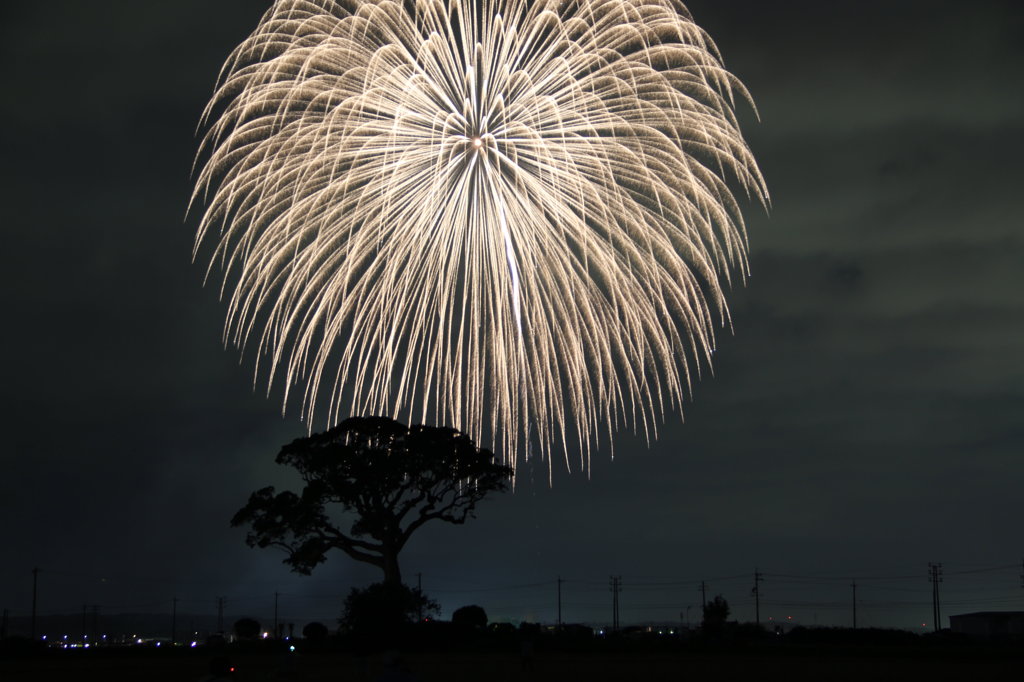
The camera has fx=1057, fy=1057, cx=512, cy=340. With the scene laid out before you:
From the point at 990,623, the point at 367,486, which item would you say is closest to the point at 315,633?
the point at 367,486

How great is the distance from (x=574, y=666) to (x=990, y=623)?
5996cm

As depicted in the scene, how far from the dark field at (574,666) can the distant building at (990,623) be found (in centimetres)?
3808

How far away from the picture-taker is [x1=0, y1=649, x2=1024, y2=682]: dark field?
1389 inches

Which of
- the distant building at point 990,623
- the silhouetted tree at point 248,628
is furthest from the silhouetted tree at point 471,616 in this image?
the distant building at point 990,623

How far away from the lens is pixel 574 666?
135 ft

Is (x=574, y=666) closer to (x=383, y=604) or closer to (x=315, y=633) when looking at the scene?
(x=383, y=604)

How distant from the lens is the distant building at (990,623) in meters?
83.2

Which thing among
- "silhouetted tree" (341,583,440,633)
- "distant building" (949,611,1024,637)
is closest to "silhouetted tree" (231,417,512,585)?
"silhouetted tree" (341,583,440,633)

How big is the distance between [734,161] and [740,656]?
1059 inches

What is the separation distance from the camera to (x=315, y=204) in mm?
31750

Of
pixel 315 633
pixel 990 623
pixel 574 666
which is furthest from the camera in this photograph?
pixel 990 623

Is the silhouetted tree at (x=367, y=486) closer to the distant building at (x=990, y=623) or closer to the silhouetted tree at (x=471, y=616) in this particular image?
the silhouetted tree at (x=471, y=616)

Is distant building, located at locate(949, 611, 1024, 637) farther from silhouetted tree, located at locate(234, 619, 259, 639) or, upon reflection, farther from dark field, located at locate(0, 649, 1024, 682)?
silhouetted tree, located at locate(234, 619, 259, 639)

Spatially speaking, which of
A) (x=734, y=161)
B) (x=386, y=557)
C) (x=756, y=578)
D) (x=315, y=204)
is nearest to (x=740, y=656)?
(x=386, y=557)
